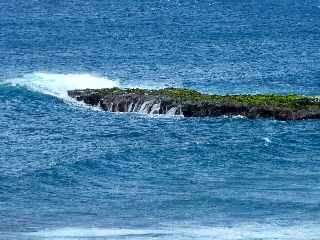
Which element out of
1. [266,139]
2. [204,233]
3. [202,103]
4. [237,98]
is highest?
[237,98]

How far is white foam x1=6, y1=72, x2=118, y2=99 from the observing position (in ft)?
510

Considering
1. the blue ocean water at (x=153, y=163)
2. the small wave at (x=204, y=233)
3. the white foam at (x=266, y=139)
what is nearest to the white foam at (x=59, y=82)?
the blue ocean water at (x=153, y=163)

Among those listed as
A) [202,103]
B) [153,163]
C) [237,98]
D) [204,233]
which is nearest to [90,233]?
[204,233]

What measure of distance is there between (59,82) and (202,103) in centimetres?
2572

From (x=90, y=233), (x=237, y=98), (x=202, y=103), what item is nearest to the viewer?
(x=90, y=233)

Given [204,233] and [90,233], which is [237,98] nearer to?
[204,233]

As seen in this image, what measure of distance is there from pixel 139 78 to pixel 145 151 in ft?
138

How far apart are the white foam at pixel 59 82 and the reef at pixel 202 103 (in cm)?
845

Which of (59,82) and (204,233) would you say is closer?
(204,233)

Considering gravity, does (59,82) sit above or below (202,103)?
above

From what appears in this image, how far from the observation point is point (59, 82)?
161 metres

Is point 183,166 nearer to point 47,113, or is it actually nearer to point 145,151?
point 145,151

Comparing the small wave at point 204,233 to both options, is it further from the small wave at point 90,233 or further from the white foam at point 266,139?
the white foam at point 266,139

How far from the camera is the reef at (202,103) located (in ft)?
449
